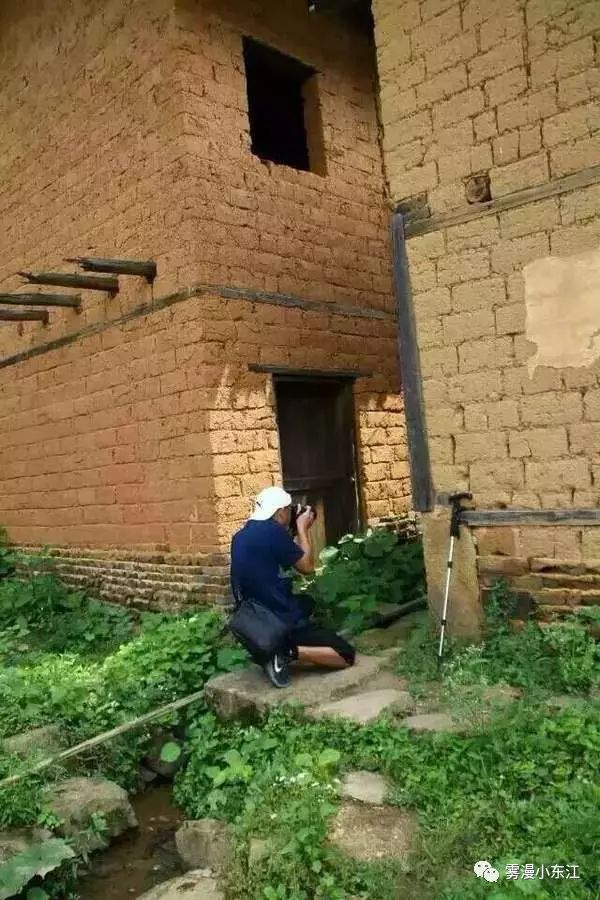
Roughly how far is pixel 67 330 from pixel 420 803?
6.04 m

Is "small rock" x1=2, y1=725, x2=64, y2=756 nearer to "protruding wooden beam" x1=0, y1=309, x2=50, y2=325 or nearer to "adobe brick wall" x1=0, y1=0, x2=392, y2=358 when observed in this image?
"adobe brick wall" x1=0, y1=0, x2=392, y2=358

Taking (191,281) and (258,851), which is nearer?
(258,851)

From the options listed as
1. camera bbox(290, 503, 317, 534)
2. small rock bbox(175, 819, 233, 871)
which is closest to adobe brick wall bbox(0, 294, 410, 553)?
camera bbox(290, 503, 317, 534)

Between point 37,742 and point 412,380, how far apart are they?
3.30 meters

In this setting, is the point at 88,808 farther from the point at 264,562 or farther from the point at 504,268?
the point at 504,268

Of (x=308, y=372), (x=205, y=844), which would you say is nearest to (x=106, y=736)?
(x=205, y=844)

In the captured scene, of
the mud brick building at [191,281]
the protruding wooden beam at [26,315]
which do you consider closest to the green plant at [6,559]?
the mud brick building at [191,281]

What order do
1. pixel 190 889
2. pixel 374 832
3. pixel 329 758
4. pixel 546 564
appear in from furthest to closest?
pixel 546 564
pixel 329 758
pixel 190 889
pixel 374 832

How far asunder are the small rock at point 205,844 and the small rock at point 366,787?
23.6 inches

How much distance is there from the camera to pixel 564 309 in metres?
3.88

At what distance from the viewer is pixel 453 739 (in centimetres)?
325

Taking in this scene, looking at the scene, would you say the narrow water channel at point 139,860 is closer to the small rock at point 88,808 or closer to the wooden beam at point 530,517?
the small rock at point 88,808

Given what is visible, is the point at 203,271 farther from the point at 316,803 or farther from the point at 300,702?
the point at 316,803

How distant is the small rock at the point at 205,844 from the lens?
10.6 ft
